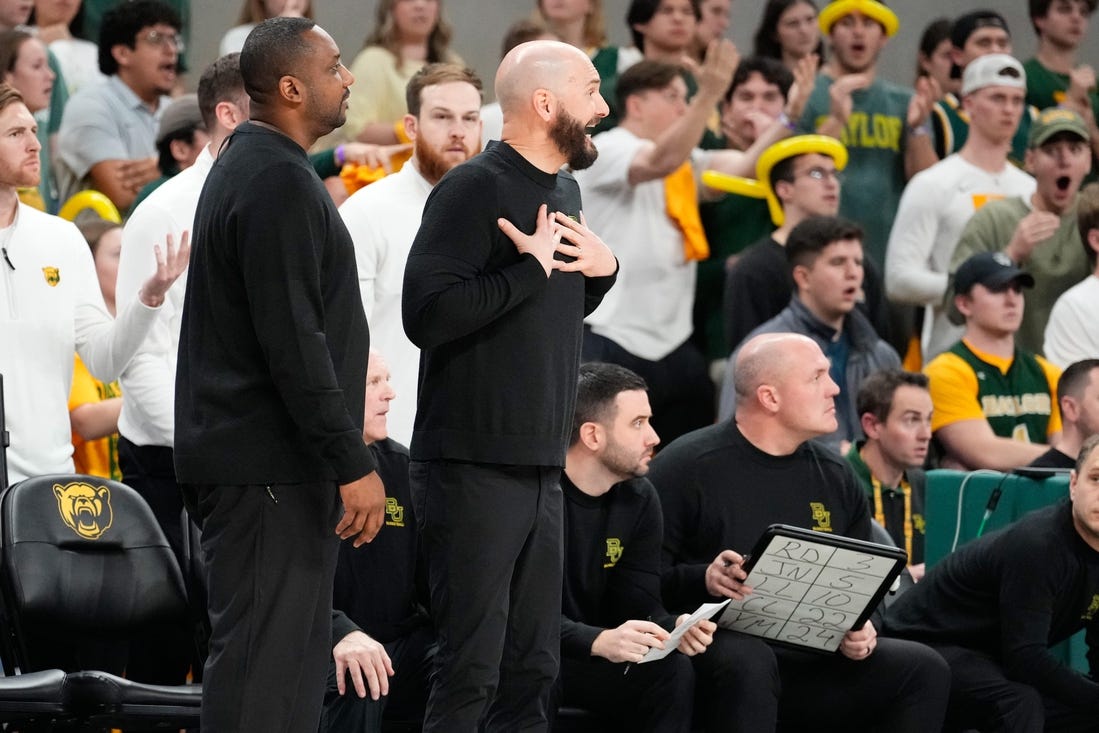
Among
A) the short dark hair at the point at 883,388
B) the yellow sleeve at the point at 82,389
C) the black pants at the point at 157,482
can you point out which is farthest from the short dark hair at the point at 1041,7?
the black pants at the point at 157,482

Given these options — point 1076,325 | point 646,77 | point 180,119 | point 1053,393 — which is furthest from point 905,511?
point 180,119

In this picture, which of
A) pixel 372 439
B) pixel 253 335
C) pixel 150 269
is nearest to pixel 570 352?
pixel 253 335

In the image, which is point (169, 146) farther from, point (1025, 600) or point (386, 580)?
point (1025, 600)

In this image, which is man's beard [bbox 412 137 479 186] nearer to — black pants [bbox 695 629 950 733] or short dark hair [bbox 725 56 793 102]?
black pants [bbox 695 629 950 733]

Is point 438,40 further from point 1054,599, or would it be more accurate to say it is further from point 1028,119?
point 1054,599

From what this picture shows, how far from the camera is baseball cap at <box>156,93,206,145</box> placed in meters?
6.18

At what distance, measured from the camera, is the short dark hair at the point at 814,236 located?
6961 millimetres

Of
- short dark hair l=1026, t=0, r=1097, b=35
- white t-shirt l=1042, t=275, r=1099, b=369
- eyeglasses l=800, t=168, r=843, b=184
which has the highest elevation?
short dark hair l=1026, t=0, r=1097, b=35

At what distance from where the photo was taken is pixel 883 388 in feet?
21.2

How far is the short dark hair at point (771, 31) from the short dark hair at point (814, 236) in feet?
6.69

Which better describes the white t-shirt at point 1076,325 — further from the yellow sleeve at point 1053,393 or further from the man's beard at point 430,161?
the man's beard at point 430,161

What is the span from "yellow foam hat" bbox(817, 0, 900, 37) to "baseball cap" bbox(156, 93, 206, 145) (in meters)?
3.60

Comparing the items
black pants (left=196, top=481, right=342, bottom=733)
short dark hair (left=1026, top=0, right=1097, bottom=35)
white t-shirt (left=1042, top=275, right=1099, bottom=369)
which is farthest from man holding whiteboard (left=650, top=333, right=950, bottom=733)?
short dark hair (left=1026, top=0, right=1097, bottom=35)

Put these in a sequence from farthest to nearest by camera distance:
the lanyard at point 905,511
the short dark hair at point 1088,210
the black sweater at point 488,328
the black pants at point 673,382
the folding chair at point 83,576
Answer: the short dark hair at point 1088,210 → the black pants at point 673,382 → the lanyard at point 905,511 → the folding chair at point 83,576 → the black sweater at point 488,328
